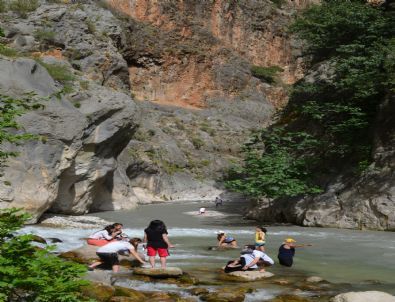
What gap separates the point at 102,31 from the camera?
146 ft

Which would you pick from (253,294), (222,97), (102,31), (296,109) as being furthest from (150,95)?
(253,294)

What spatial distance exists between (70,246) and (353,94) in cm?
1555

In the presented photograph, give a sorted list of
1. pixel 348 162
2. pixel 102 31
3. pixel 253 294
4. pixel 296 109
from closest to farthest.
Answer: pixel 253 294 → pixel 348 162 → pixel 296 109 → pixel 102 31

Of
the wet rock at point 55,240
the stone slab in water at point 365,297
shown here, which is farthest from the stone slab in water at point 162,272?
the wet rock at point 55,240

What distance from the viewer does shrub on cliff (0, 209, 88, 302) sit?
414 cm

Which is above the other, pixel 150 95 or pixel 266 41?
pixel 266 41

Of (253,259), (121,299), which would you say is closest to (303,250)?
(253,259)

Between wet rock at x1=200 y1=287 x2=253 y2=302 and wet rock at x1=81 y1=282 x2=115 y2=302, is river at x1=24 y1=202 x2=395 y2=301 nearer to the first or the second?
wet rock at x1=200 y1=287 x2=253 y2=302

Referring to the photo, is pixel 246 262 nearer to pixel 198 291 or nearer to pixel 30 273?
pixel 198 291

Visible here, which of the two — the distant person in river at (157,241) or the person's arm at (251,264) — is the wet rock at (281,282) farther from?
the distant person in river at (157,241)

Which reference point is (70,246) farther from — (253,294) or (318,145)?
(318,145)

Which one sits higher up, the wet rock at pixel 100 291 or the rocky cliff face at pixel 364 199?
the rocky cliff face at pixel 364 199

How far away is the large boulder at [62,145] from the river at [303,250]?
6.21 feet

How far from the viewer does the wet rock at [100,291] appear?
7648 mm
